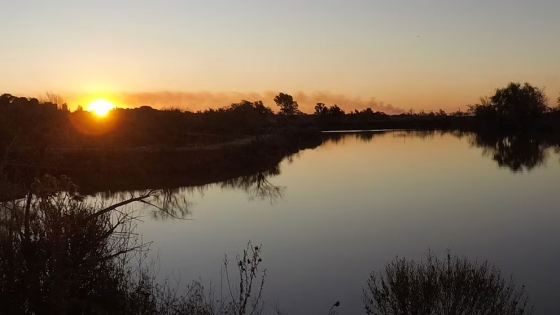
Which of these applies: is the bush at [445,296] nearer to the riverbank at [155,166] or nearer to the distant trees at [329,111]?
the riverbank at [155,166]

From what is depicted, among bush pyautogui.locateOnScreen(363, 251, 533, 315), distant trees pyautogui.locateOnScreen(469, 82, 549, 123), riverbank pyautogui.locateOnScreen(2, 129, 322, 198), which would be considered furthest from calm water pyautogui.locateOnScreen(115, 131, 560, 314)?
distant trees pyautogui.locateOnScreen(469, 82, 549, 123)

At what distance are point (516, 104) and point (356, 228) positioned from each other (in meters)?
60.4

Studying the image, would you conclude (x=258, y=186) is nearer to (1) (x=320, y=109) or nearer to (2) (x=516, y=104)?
(2) (x=516, y=104)

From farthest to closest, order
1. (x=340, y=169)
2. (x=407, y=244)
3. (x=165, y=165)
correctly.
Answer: (x=340, y=169) → (x=165, y=165) → (x=407, y=244)

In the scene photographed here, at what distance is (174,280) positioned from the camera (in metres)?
10.4

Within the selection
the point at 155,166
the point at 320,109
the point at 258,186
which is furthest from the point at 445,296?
the point at 320,109

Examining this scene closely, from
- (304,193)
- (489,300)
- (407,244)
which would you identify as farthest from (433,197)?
(489,300)

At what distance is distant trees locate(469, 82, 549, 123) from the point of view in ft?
224

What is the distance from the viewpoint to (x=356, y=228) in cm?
1456

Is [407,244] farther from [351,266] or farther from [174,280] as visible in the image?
[174,280]

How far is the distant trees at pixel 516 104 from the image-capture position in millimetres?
68375

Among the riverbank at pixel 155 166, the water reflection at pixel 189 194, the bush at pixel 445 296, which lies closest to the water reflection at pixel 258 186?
the water reflection at pixel 189 194

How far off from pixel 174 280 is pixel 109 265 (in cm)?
504

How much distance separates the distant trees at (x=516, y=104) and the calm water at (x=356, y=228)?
147 ft
